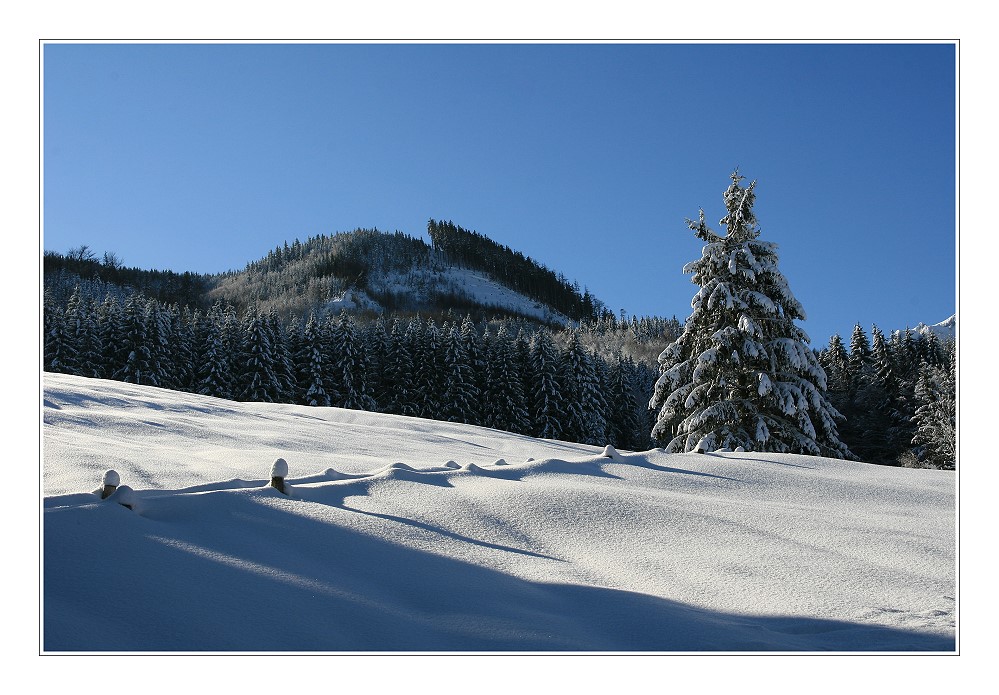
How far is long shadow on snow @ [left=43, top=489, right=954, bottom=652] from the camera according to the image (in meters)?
2.67

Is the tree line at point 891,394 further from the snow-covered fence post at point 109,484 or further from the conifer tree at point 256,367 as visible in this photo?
the conifer tree at point 256,367

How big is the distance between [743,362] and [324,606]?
1420 cm

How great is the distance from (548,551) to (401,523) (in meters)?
0.95

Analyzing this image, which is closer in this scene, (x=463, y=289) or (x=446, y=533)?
(x=446, y=533)

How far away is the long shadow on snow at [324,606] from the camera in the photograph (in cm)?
267

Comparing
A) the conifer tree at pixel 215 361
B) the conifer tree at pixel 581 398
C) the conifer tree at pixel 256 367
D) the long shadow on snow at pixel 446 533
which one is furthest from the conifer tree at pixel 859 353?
the long shadow on snow at pixel 446 533

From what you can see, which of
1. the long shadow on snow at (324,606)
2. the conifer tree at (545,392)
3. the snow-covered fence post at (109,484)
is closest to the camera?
the long shadow on snow at (324,606)

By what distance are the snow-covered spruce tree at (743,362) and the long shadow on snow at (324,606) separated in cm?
1196

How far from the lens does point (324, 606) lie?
9.66ft

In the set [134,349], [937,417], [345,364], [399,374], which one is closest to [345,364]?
[345,364]

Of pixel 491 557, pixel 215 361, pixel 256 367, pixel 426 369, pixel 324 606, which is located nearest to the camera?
pixel 324 606

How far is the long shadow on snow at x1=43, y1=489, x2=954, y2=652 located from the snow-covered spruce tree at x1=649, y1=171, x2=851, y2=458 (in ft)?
39.2

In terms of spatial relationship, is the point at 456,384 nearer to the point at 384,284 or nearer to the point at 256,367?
the point at 256,367
